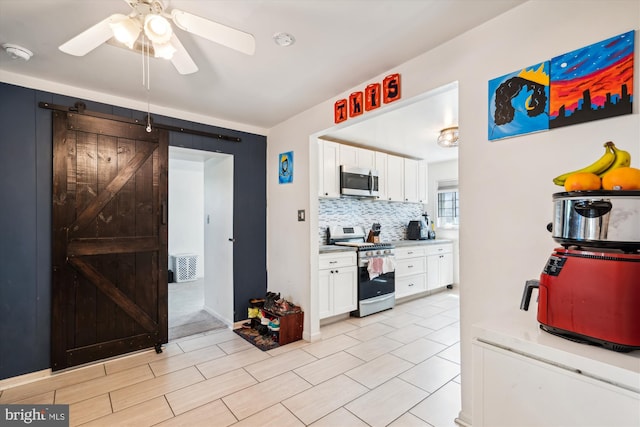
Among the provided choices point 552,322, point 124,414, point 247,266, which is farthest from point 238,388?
point 552,322

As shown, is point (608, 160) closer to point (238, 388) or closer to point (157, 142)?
point (238, 388)

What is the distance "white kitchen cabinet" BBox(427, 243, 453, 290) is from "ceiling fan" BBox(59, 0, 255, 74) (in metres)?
4.51

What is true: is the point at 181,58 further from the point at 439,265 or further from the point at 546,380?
the point at 439,265

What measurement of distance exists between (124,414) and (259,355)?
3.82 ft

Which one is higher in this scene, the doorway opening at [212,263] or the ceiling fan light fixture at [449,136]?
the ceiling fan light fixture at [449,136]

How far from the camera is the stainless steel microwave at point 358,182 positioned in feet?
13.6

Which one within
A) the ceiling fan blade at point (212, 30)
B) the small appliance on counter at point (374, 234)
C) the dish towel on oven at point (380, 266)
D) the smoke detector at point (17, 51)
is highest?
the smoke detector at point (17, 51)

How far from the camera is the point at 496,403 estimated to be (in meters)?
0.98

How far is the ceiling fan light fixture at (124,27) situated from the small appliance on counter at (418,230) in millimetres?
5013

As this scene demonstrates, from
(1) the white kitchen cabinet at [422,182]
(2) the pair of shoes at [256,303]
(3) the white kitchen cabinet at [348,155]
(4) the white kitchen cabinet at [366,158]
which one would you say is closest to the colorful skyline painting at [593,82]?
(3) the white kitchen cabinet at [348,155]

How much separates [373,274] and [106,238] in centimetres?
312

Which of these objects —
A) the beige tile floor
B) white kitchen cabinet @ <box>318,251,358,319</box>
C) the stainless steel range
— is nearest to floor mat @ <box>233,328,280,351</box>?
the beige tile floor

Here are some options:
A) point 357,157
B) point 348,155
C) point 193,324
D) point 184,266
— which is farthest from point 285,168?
point 184,266

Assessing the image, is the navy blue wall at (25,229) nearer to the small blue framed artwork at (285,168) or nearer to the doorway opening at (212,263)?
the doorway opening at (212,263)
